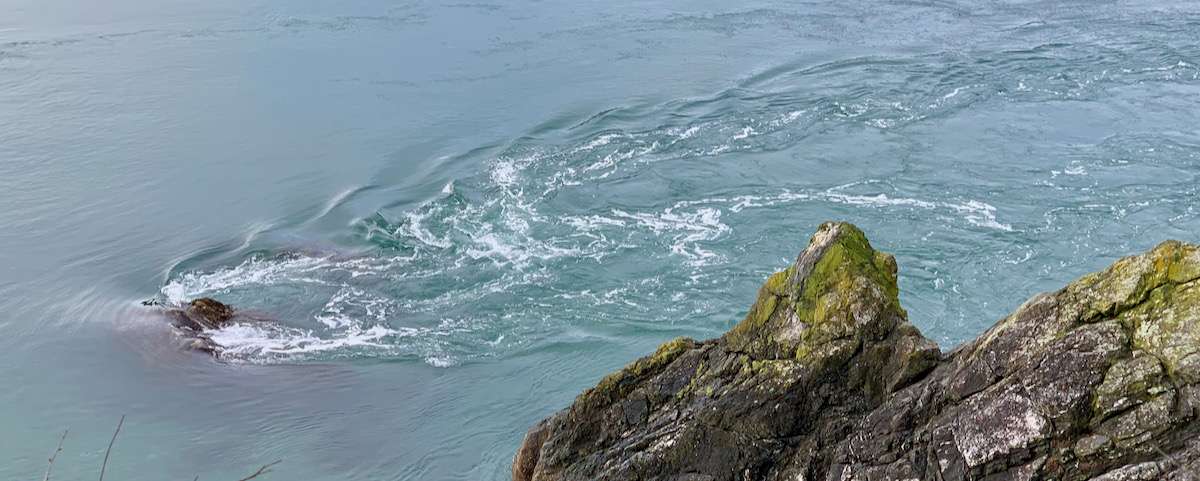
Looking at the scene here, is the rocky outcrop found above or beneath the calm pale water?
above

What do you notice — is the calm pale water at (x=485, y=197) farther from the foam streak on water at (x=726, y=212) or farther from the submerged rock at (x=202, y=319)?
the submerged rock at (x=202, y=319)

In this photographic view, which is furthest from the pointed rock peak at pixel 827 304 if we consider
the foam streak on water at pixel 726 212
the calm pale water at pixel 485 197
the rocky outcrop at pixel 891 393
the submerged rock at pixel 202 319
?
the submerged rock at pixel 202 319

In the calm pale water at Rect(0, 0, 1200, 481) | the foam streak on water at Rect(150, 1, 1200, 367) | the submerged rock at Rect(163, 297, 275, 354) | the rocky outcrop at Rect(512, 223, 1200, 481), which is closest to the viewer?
the rocky outcrop at Rect(512, 223, 1200, 481)

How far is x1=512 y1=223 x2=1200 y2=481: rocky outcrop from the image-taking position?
565cm

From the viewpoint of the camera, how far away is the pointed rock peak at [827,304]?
7.48m

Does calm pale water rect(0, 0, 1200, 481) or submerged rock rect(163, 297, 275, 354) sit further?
submerged rock rect(163, 297, 275, 354)

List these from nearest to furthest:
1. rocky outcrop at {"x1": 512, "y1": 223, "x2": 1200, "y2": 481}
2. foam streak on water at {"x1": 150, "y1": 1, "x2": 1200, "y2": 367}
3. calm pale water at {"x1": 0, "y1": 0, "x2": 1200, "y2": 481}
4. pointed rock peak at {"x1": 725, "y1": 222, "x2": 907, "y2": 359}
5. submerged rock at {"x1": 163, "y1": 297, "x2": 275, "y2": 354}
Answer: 1. rocky outcrop at {"x1": 512, "y1": 223, "x2": 1200, "y2": 481}
2. pointed rock peak at {"x1": 725, "y1": 222, "x2": 907, "y2": 359}
3. calm pale water at {"x1": 0, "y1": 0, "x2": 1200, "y2": 481}
4. submerged rock at {"x1": 163, "y1": 297, "x2": 275, "y2": 354}
5. foam streak on water at {"x1": 150, "y1": 1, "x2": 1200, "y2": 367}

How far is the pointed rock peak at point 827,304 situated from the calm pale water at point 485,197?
5.17 m

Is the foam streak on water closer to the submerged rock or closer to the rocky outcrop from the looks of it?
the submerged rock

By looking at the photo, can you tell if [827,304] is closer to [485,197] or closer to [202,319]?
[202,319]

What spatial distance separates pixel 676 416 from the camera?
7.87 metres

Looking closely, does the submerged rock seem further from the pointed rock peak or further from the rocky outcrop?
the pointed rock peak

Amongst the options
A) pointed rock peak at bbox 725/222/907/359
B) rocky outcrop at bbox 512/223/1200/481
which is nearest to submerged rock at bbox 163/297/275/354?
rocky outcrop at bbox 512/223/1200/481

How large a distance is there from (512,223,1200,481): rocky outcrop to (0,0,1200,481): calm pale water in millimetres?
4468
